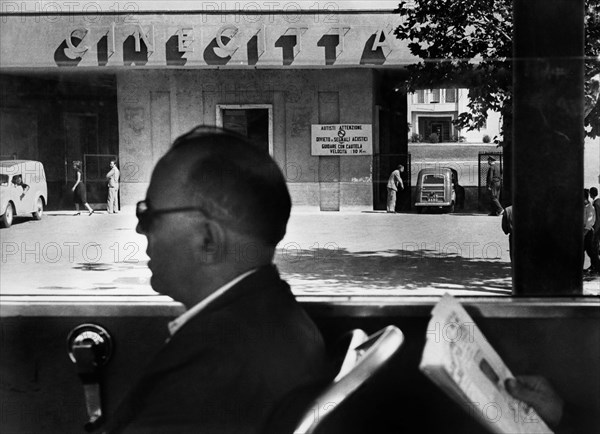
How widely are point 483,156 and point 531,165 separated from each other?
0.13m

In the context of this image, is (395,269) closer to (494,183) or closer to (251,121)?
(494,183)

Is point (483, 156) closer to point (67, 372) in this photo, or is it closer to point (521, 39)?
point (521, 39)

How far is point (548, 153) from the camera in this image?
179 cm

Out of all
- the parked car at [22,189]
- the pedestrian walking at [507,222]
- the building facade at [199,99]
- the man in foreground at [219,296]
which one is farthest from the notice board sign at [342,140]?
the parked car at [22,189]

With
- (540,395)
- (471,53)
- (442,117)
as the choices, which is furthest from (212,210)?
(540,395)

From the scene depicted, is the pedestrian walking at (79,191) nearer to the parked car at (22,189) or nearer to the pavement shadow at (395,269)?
the parked car at (22,189)

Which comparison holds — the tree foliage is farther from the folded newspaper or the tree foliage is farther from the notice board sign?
the folded newspaper

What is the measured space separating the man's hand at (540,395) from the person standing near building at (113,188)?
35.7 inches

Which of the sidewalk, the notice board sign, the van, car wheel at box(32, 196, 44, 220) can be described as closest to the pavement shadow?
the sidewalk

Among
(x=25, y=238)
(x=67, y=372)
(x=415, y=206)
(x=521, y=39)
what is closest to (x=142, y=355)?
(x=67, y=372)

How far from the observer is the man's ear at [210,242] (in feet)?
5.30

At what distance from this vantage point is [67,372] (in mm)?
1971

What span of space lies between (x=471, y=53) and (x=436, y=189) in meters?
0.30

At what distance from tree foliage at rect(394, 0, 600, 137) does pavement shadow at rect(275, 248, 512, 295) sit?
0.99 ft
